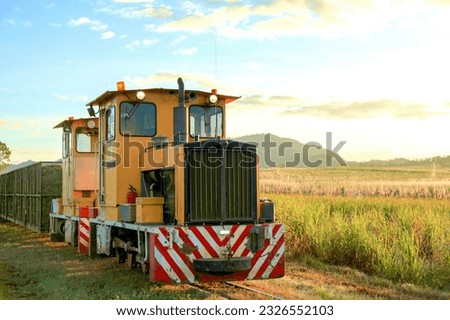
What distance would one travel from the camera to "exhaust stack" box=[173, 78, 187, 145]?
341 inches

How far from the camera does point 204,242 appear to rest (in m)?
7.92

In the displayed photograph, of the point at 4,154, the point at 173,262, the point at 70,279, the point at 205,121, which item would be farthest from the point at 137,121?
the point at 4,154

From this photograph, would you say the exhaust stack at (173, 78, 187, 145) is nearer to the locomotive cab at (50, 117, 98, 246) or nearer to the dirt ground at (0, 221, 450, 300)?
the dirt ground at (0, 221, 450, 300)

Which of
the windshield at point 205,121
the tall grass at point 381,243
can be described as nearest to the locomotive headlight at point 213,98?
the windshield at point 205,121

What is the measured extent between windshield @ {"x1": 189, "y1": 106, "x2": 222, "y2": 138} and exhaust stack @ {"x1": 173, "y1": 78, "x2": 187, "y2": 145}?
575 millimetres

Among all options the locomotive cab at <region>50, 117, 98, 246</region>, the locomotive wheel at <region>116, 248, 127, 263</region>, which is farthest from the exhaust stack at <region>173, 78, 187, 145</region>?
the locomotive cab at <region>50, 117, 98, 246</region>

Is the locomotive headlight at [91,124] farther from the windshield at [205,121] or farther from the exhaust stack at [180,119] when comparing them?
the exhaust stack at [180,119]

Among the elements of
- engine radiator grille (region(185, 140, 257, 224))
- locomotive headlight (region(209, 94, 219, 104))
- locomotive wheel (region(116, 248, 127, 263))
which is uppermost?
locomotive headlight (region(209, 94, 219, 104))

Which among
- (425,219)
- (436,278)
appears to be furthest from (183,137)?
(425,219)

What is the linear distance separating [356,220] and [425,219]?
4.12 feet

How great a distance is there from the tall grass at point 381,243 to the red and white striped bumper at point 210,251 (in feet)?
7.29

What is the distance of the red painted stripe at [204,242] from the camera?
789 centimetres

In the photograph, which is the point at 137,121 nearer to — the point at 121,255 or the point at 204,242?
the point at 121,255
